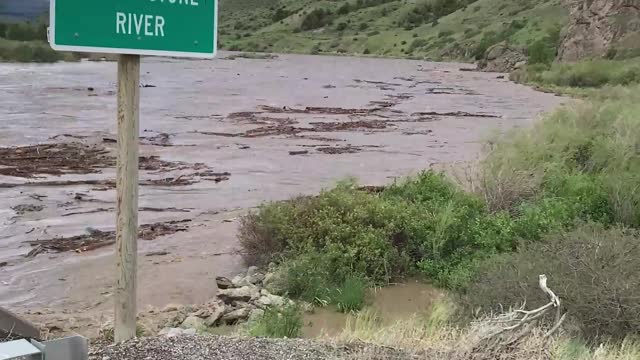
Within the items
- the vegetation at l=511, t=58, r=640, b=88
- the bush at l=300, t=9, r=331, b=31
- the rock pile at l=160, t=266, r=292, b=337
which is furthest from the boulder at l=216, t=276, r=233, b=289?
the bush at l=300, t=9, r=331, b=31

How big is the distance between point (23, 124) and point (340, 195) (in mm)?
19487

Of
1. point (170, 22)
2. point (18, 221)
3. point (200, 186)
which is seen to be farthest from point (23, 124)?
point (170, 22)

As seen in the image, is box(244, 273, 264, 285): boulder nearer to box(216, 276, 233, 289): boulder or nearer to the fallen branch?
box(216, 276, 233, 289): boulder

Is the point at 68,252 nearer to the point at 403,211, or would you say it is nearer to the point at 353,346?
the point at 403,211

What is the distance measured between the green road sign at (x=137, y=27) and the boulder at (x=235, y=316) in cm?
431

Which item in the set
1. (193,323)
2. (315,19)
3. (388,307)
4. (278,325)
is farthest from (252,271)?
(315,19)

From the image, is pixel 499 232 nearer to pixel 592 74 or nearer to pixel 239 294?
pixel 239 294

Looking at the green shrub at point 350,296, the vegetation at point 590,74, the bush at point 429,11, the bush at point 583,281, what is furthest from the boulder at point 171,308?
the bush at point 429,11

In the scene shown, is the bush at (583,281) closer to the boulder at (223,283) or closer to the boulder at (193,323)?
the boulder at (193,323)

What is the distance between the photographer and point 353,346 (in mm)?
5125

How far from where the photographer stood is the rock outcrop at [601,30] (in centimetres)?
5794

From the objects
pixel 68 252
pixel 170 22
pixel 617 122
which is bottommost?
pixel 68 252

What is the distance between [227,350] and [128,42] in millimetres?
1904

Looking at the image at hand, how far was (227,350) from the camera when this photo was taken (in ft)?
16.0
